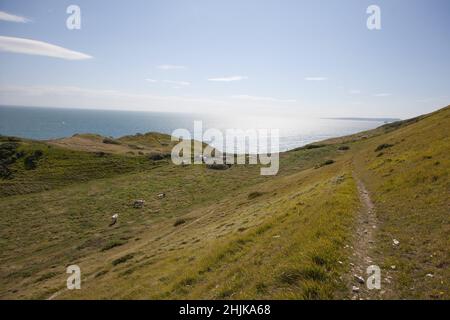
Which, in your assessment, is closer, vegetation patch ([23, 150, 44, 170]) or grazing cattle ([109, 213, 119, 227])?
grazing cattle ([109, 213, 119, 227])

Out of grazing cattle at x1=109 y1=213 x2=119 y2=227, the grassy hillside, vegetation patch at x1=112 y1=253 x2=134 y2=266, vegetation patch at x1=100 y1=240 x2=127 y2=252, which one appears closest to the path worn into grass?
the grassy hillside

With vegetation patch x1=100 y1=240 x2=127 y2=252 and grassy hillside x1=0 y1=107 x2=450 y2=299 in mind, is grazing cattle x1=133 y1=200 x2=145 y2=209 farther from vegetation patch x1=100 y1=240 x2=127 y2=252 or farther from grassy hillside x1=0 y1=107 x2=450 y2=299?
vegetation patch x1=100 y1=240 x2=127 y2=252

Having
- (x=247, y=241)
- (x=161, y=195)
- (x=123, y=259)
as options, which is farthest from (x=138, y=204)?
(x=247, y=241)

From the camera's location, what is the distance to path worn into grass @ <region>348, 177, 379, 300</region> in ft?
28.9

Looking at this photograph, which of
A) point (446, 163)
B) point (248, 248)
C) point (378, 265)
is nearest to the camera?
point (378, 265)

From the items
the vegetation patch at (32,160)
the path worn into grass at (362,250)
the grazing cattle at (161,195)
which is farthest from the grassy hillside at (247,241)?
the vegetation patch at (32,160)

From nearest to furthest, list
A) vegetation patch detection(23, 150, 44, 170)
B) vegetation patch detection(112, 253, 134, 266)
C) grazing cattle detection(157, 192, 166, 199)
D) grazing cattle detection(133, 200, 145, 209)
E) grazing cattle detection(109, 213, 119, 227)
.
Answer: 1. vegetation patch detection(112, 253, 134, 266)
2. grazing cattle detection(109, 213, 119, 227)
3. grazing cattle detection(133, 200, 145, 209)
4. grazing cattle detection(157, 192, 166, 199)
5. vegetation patch detection(23, 150, 44, 170)

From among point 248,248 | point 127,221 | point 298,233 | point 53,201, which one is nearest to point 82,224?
point 127,221

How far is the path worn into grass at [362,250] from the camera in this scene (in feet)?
28.9

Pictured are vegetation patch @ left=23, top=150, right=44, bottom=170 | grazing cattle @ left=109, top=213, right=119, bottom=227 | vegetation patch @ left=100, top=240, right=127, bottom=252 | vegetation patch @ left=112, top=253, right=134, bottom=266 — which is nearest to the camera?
vegetation patch @ left=112, top=253, right=134, bottom=266

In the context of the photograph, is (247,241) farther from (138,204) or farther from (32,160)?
(32,160)

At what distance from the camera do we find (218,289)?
429 inches
